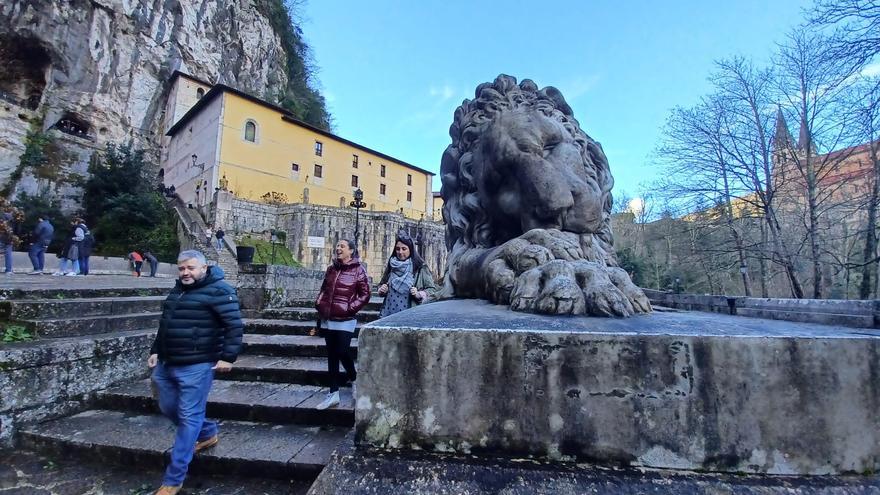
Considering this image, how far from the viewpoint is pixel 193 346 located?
247 centimetres

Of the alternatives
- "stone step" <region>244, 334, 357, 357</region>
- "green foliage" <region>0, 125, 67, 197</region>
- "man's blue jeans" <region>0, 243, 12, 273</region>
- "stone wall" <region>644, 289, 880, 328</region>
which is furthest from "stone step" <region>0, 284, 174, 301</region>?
"green foliage" <region>0, 125, 67, 197</region>

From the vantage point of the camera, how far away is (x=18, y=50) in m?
25.0

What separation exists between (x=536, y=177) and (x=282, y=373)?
2.97 m

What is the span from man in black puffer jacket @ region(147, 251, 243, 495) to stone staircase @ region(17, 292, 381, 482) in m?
0.27

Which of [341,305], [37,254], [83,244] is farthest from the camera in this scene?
[83,244]

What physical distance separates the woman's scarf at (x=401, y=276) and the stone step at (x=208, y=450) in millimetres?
1338

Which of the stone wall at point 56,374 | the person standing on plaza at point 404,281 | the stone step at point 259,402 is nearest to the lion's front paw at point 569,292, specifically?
the person standing on plaza at point 404,281

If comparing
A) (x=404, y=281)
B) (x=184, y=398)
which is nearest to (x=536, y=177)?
(x=404, y=281)

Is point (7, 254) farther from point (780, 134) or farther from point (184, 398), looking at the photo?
point (780, 134)

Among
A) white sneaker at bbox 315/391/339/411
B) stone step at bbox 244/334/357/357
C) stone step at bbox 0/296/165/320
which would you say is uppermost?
stone step at bbox 0/296/165/320

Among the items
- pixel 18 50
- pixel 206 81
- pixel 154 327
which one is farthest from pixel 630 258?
pixel 18 50

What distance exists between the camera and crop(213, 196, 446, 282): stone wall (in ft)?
91.7

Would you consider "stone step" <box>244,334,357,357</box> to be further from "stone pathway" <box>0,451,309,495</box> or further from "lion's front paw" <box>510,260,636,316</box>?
"lion's front paw" <box>510,260,636,316</box>

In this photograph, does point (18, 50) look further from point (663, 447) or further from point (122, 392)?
point (663, 447)
